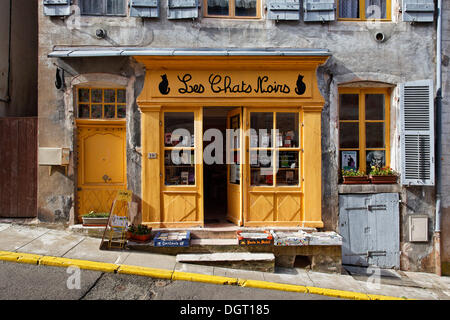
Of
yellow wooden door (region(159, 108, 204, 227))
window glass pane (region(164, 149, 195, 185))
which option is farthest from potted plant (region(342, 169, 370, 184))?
window glass pane (region(164, 149, 195, 185))

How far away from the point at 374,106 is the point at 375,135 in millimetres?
600

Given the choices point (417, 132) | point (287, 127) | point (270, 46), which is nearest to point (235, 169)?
point (287, 127)

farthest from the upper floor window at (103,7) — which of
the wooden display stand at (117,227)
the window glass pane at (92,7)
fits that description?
the wooden display stand at (117,227)

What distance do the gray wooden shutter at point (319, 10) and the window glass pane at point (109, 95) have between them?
405 centimetres

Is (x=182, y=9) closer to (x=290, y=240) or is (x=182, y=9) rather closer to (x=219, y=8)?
(x=219, y=8)

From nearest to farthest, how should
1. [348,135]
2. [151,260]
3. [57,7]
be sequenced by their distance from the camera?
[151,260], [57,7], [348,135]

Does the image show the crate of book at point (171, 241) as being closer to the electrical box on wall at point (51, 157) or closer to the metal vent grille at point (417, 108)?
the electrical box on wall at point (51, 157)

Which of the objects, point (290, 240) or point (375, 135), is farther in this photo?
point (375, 135)

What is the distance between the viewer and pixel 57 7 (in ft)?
19.3

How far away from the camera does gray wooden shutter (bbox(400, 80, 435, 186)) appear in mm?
5992

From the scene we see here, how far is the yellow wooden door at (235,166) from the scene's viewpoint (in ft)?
20.1

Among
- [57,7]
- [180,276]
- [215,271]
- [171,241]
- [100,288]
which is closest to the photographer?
[100,288]

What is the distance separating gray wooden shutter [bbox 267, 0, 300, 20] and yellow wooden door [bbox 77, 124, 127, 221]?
12.0 feet
